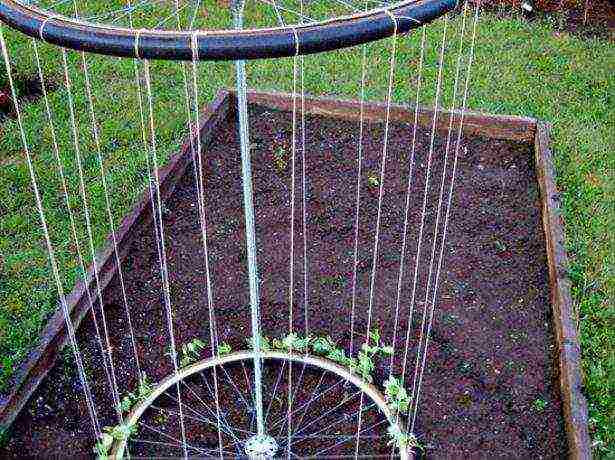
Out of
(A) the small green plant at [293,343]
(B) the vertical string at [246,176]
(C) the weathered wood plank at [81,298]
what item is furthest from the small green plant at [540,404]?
(C) the weathered wood plank at [81,298]

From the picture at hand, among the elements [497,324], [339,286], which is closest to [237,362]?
[339,286]

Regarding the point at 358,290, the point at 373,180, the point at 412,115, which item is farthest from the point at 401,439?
the point at 412,115

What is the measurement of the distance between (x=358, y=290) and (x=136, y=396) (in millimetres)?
1126

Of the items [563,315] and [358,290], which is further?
[358,290]

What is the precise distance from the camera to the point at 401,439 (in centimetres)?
264

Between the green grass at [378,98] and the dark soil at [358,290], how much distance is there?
20 centimetres

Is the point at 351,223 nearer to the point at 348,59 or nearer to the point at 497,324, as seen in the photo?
the point at 497,324

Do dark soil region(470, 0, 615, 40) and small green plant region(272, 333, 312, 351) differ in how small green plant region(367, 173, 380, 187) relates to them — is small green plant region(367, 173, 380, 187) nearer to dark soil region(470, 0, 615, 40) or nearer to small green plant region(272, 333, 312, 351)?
small green plant region(272, 333, 312, 351)

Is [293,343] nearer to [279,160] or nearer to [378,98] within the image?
[279,160]

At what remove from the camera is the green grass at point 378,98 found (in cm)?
328

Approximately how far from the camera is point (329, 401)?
2.88 metres

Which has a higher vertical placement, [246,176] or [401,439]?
[246,176]

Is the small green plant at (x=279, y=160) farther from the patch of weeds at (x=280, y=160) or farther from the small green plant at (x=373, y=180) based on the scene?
the small green plant at (x=373, y=180)

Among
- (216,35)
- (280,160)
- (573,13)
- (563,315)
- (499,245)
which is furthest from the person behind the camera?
(573,13)
